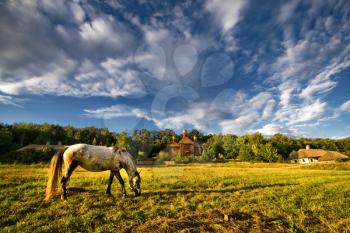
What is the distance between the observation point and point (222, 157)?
252 ft

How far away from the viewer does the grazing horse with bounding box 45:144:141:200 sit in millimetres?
9359

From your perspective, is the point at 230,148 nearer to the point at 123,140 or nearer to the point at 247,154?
the point at 247,154

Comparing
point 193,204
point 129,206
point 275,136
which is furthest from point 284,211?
point 275,136

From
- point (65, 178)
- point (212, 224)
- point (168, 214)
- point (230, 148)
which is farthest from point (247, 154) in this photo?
point (212, 224)

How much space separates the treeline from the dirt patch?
177 feet

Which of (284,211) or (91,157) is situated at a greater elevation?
(91,157)

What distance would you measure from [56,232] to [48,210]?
232 centimetres

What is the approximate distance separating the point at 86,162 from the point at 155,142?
76.4 metres

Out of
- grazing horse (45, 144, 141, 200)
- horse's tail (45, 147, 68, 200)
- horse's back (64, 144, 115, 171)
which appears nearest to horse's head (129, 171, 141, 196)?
grazing horse (45, 144, 141, 200)

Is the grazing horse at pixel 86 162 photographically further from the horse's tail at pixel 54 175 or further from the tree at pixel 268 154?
the tree at pixel 268 154

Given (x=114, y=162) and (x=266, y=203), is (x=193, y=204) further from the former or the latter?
(x=114, y=162)

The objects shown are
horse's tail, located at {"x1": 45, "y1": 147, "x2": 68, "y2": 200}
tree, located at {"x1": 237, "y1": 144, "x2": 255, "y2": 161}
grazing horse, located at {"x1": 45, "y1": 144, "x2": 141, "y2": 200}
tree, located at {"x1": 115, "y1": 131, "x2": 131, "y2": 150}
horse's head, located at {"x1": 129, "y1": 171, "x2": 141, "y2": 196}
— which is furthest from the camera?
tree, located at {"x1": 237, "y1": 144, "x2": 255, "y2": 161}

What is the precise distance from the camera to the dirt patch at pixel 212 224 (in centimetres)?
594

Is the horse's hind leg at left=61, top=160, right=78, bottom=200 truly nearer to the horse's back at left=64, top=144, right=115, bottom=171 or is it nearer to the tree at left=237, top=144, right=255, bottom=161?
the horse's back at left=64, top=144, right=115, bottom=171
